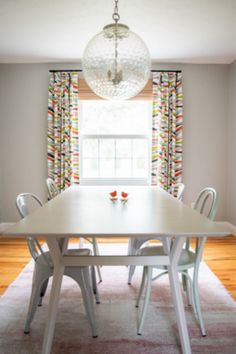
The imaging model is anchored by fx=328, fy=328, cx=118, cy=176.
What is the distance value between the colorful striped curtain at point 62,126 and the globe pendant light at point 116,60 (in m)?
2.33

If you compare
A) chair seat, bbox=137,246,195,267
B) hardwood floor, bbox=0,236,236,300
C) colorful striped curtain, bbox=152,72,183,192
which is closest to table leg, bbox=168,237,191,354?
chair seat, bbox=137,246,195,267

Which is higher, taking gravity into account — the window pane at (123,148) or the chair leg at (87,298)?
the window pane at (123,148)

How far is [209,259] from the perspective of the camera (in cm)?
352

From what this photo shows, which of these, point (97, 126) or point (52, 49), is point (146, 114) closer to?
point (97, 126)

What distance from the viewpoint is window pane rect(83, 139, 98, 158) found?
4.79m

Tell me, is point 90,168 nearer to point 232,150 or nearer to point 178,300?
point 232,150

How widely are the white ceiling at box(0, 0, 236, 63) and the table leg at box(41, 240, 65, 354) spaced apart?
2.07 meters

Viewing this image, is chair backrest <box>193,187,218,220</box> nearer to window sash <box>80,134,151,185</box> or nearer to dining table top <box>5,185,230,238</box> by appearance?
Result: dining table top <box>5,185,230,238</box>

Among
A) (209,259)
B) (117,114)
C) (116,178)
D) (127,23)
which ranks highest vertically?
(127,23)

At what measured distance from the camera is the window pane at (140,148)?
4.79m

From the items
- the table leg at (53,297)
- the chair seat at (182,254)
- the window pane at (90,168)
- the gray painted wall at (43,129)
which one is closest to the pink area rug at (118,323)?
the table leg at (53,297)

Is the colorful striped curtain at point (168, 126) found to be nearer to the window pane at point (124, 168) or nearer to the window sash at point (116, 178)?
the window sash at point (116, 178)

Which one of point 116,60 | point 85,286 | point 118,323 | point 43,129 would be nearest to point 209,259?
point 118,323

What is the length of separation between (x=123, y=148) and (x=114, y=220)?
3106mm
